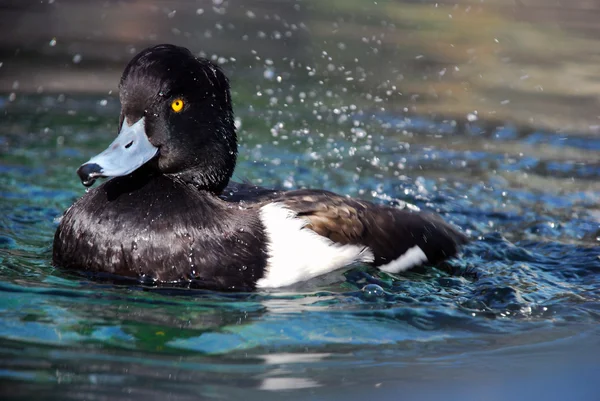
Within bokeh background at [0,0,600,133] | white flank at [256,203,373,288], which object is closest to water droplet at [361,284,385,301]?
white flank at [256,203,373,288]

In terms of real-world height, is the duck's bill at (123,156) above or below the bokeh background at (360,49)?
below

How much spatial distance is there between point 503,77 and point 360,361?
23.5ft

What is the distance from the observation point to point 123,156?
4.69 m

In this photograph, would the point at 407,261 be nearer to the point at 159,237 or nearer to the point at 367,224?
the point at 367,224

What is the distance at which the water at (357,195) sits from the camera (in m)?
4.00

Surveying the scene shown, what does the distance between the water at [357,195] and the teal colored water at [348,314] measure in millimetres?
13

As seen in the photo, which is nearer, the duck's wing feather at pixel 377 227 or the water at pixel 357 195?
the water at pixel 357 195

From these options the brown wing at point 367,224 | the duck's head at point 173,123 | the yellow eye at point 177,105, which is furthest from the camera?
the brown wing at point 367,224

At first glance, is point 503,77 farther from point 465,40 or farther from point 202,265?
point 202,265

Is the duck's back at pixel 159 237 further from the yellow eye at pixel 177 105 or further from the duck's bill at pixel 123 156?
the yellow eye at pixel 177 105

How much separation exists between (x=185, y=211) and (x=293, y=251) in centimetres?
61

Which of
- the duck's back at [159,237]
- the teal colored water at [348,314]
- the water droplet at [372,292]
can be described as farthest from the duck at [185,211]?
the water droplet at [372,292]

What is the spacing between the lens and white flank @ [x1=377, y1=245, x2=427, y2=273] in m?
5.38

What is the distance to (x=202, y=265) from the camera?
4.79 meters
